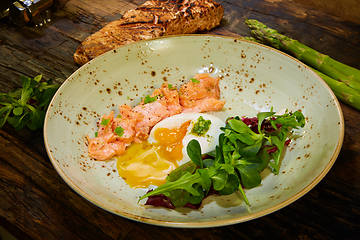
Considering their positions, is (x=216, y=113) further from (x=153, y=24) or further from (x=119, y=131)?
(x=153, y=24)

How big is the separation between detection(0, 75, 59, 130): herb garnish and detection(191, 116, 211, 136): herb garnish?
4.86 feet

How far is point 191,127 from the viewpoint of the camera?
2787 mm

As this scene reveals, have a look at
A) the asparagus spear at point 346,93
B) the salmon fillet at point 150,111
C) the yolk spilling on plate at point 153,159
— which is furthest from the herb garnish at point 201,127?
the asparagus spear at point 346,93

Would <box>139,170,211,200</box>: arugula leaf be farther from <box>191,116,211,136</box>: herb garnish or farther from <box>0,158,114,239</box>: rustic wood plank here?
<box>191,116,211,136</box>: herb garnish

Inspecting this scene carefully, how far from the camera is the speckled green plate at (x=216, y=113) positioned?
2.03 meters

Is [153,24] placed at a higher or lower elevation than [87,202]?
higher

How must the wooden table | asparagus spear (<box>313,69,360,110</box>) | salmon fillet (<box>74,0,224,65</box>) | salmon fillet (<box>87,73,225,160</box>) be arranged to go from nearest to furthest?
1. the wooden table
2. salmon fillet (<box>87,73,225,160</box>)
3. asparagus spear (<box>313,69,360,110</box>)
4. salmon fillet (<box>74,0,224,65</box>)

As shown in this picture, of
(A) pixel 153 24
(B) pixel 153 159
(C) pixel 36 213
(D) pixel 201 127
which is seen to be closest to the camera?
(C) pixel 36 213

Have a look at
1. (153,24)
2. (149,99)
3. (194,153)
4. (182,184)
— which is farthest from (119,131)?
(153,24)

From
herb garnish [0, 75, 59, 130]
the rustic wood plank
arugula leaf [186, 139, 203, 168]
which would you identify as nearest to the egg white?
arugula leaf [186, 139, 203, 168]

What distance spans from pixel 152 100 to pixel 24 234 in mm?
1556

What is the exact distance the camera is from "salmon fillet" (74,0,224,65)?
362 cm

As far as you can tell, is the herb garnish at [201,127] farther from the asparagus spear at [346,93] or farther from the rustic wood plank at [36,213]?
the asparagus spear at [346,93]

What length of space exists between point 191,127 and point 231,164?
775mm
